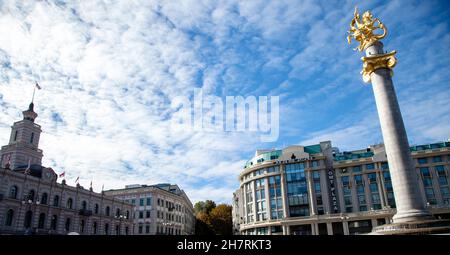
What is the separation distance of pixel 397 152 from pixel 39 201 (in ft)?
159

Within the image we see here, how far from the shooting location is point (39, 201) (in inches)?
1810

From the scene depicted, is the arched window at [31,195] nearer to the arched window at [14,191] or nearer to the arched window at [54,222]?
the arched window at [14,191]

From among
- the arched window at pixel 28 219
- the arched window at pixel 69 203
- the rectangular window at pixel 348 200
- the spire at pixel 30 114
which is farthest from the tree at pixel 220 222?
the spire at pixel 30 114

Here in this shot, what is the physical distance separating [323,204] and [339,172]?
8.91m

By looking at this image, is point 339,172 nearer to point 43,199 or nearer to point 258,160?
point 258,160

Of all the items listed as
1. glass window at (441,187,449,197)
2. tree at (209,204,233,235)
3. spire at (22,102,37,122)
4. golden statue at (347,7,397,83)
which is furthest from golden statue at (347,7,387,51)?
tree at (209,204,233,235)

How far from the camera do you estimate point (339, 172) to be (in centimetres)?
7412

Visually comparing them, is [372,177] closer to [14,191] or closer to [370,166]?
[370,166]

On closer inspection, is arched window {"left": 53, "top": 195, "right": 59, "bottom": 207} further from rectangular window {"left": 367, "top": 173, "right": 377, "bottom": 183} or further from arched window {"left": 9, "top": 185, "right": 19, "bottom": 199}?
rectangular window {"left": 367, "top": 173, "right": 377, "bottom": 183}

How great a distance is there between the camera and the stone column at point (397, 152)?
2536 cm

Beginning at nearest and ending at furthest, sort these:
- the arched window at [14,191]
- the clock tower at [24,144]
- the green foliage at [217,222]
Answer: the arched window at [14,191]
the clock tower at [24,144]
the green foliage at [217,222]

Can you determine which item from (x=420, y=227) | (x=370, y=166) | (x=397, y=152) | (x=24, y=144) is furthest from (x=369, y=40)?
(x=24, y=144)

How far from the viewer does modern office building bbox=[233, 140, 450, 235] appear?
67500 mm

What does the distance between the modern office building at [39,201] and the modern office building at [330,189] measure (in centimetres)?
3356
